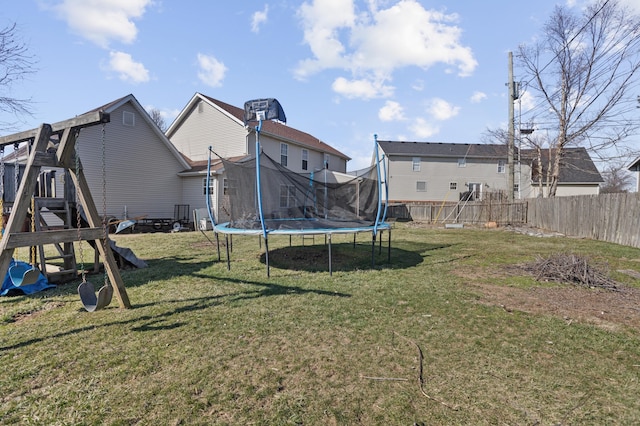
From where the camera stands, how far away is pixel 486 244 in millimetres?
9484

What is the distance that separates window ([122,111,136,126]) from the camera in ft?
48.3

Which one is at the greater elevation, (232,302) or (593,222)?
(593,222)

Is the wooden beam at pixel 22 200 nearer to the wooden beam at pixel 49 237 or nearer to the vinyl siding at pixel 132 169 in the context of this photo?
the wooden beam at pixel 49 237

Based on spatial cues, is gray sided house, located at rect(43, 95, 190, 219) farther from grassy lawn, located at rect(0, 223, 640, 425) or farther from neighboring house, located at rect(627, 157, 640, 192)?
neighboring house, located at rect(627, 157, 640, 192)

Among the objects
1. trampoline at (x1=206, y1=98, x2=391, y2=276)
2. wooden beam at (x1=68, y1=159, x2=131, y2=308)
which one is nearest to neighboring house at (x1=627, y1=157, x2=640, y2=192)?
trampoline at (x1=206, y1=98, x2=391, y2=276)

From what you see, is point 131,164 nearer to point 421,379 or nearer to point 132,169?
point 132,169

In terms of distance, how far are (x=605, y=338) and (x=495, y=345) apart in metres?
1.08

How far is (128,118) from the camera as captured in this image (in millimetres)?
14906

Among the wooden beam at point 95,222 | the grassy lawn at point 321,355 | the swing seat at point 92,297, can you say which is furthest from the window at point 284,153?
the swing seat at point 92,297

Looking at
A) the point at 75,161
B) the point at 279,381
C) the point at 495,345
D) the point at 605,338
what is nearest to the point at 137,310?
the point at 75,161

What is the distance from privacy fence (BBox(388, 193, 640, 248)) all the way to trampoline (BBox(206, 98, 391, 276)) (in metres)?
7.15

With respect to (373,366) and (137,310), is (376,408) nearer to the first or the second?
(373,366)

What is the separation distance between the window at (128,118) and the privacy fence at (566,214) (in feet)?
47.7

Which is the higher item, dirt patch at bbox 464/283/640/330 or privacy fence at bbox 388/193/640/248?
privacy fence at bbox 388/193/640/248
